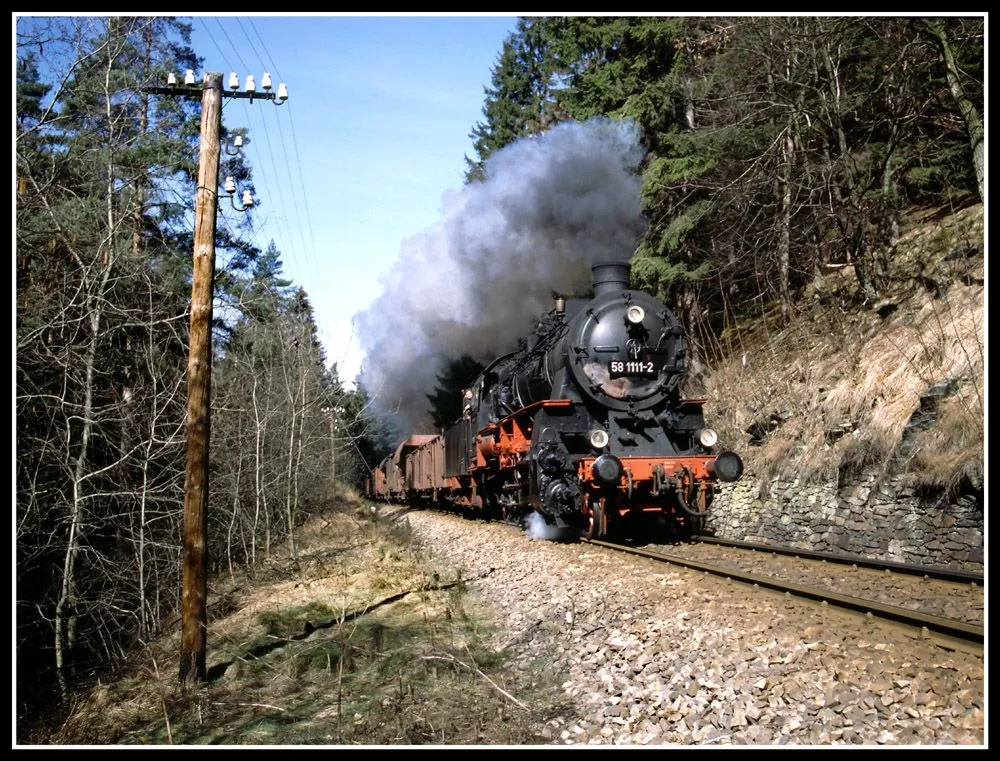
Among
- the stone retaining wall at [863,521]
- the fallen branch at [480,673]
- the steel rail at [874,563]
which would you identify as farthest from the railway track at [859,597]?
the fallen branch at [480,673]

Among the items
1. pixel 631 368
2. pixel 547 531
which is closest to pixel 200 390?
pixel 631 368

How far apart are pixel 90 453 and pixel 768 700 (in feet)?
42.7

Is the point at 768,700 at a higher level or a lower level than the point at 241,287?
lower

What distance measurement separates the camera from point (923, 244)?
18109mm

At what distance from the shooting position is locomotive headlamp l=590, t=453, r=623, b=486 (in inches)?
406

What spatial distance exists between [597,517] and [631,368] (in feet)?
7.35

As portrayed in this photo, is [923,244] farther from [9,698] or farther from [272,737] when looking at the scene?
[9,698]

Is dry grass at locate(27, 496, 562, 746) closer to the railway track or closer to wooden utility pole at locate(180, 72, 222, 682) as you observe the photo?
wooden utility pole at locate(180, 72, 222, 682)

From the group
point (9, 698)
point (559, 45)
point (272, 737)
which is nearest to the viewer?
point (272, 737)

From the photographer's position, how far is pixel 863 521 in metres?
10.3

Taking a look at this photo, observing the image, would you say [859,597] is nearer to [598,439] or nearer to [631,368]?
[598,439]

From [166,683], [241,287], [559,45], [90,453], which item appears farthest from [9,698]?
[559,45]

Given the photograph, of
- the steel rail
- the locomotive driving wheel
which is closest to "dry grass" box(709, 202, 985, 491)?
the steel rail

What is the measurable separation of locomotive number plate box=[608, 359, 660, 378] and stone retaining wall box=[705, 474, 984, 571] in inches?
110
